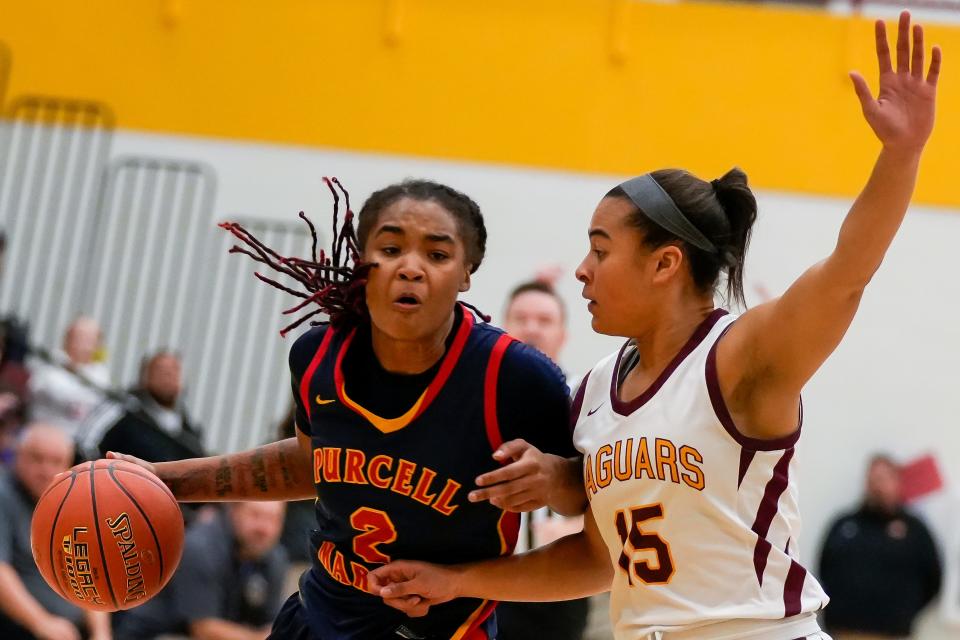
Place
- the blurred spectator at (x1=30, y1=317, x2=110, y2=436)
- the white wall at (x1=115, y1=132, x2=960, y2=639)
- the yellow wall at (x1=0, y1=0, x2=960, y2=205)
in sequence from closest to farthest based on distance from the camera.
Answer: the blurred spectator at (x1=30, y1=317, x2=110, y2=436)
the white wall at (x1=115, y1=132, x2=960, y2=639)
the yellow wall at (x1=0, y1=0, x2=960, y2=205)

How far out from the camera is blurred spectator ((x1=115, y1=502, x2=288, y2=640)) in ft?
23.6

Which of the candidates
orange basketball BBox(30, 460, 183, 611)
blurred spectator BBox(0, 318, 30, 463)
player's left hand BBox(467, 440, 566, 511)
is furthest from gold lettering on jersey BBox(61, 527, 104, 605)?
blurred spectator BBox(0, 318, 30, 463)

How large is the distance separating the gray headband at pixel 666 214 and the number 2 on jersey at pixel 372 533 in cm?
109

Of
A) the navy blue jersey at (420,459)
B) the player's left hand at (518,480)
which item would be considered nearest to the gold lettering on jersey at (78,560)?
the navy blue jersey at (420,459)

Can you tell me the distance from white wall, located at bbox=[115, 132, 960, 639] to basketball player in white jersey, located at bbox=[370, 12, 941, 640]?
6560mm

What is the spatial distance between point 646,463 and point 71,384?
7328 millimetres

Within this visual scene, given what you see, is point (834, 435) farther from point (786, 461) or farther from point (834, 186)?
point (786, 461)

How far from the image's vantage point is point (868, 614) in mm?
9422

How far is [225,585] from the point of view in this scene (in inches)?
291

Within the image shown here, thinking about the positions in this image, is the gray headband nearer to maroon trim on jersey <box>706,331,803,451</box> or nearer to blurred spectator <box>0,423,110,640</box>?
maroon trim on jersey <box>706,331,803,451</box>

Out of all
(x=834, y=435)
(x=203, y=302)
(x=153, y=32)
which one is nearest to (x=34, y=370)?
(x=203, y=302)

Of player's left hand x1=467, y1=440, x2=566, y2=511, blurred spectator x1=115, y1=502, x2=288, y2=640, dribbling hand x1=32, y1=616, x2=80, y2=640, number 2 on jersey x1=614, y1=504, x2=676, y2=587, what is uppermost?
player's left hand x1=467, y1=440, x2=566, y2=511

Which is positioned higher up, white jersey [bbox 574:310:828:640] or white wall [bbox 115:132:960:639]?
white wall [bbox 115:132:960:639]

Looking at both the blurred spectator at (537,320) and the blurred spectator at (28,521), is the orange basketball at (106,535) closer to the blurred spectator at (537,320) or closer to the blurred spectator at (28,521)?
the blurred spectator at (537,320)
